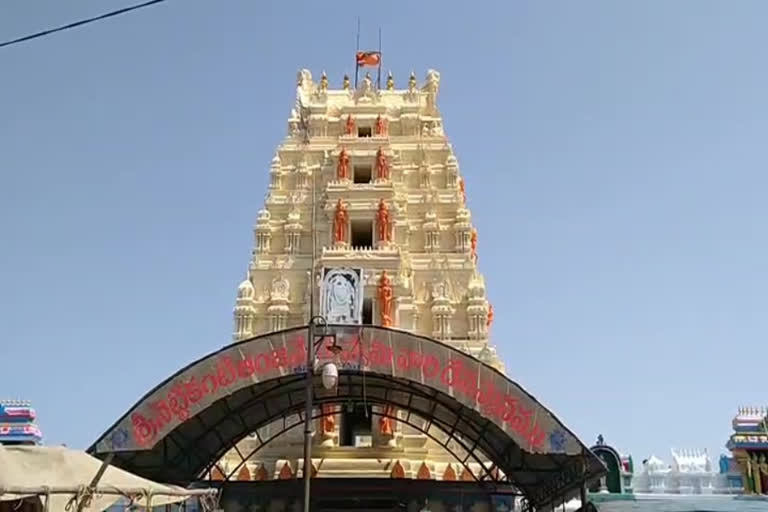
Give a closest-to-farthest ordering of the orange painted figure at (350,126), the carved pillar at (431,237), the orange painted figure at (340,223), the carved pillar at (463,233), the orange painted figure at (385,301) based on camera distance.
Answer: the orange painted figure at (385,301) → the orange painted figure at (340,223) → the carved pillar at (463,233) → the carved pillar at (431,237) → the orange painted figure at (350,126)

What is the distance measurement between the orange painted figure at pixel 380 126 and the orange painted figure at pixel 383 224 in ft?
14.0

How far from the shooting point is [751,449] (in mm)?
31188

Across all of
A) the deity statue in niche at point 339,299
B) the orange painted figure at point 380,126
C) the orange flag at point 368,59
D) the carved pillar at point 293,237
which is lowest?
the deity statue in niche at point 339,299

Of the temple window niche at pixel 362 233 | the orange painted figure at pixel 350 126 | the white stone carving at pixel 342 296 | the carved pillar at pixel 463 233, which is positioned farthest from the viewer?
the orange painted figure at pixel 350 126

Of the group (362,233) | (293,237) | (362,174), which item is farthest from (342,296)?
(362,174)

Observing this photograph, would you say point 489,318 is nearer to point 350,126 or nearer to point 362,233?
point 362,233

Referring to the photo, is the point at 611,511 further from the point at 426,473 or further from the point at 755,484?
the point at 755,484

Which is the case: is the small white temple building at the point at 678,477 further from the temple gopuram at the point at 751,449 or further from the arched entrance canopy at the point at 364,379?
the arched entrance canopy at the point at 364,379

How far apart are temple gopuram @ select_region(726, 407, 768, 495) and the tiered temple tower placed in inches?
444

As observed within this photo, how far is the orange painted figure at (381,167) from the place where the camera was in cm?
3011

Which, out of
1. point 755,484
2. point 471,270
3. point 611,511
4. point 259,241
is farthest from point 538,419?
point 755,484

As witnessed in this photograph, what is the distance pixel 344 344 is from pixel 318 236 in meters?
15.7

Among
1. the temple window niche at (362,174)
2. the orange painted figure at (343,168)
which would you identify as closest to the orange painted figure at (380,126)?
the temple window niche at (362,174)

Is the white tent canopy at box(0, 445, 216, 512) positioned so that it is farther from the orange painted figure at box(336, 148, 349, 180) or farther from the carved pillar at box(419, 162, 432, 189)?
the carved pillar at box(419, 162, 432, 189)
